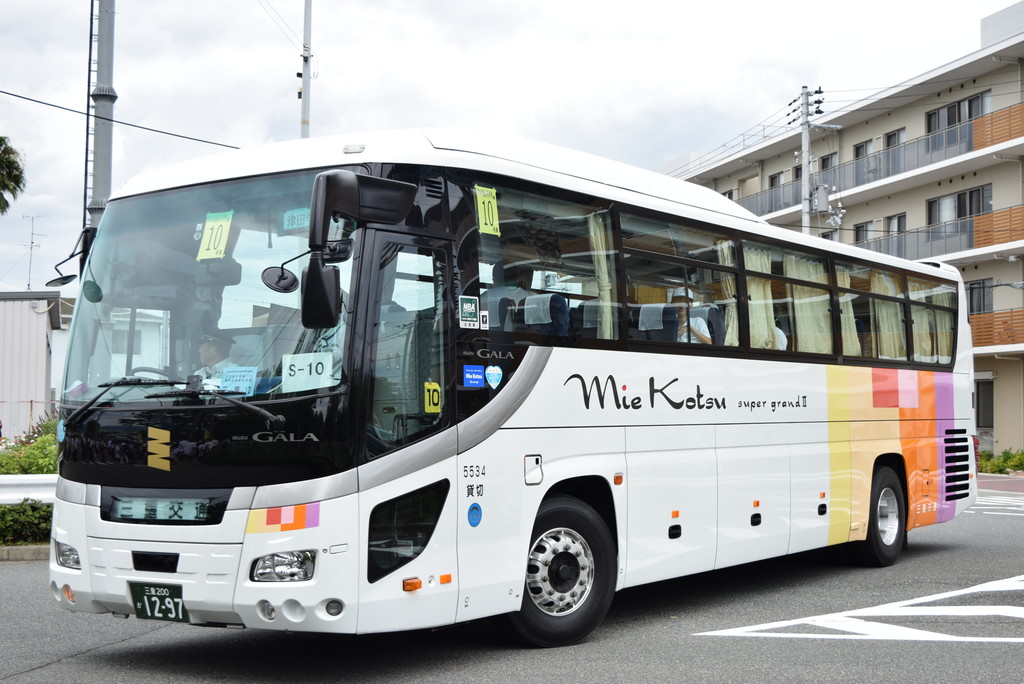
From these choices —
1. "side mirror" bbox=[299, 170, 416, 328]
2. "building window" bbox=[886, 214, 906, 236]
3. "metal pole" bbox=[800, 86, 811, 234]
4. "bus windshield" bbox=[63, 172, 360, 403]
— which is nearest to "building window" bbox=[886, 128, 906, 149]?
"building window" bbox=[886, 214, 906, 236]

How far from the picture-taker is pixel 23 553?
12.4 meters

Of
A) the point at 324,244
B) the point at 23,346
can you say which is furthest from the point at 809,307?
the point at 23,346

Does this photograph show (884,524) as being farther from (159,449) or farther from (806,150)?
(806,150)

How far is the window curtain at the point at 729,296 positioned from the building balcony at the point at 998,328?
2981 cm

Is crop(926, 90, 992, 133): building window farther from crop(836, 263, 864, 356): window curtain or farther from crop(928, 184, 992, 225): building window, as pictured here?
crop(836, 263, 864, 356): window curtain

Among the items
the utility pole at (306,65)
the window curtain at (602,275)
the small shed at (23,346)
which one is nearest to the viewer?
the window curtain at (602,275)

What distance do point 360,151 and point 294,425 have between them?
1.77 meters

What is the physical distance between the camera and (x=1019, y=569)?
38.6 ft

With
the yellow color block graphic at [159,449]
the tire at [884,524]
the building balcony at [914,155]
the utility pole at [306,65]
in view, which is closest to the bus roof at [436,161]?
the yellow color block graphic at [159,449]

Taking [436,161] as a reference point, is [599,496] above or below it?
below

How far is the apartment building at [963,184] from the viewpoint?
3719 cm

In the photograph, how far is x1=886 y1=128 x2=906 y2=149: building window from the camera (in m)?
42.6

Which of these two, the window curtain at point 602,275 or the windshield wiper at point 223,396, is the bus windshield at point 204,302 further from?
the window curtain at point 602,275

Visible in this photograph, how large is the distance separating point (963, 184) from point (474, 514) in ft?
123
